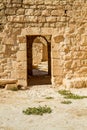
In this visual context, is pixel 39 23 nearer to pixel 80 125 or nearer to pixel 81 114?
pixel 81 114

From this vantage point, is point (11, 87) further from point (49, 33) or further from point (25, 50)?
point (49, 33)

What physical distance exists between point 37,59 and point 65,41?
503 inches

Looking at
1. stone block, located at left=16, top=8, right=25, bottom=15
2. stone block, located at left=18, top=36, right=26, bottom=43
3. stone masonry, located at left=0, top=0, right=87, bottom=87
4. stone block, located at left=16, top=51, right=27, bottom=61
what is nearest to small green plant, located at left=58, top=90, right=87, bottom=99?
stone masonry, located at left=0, top=0, right=87, bottom=87

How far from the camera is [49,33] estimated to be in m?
9.75

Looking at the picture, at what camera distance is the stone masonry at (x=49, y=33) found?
31.7 feet

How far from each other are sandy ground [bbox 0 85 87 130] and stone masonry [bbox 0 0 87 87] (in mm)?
1152

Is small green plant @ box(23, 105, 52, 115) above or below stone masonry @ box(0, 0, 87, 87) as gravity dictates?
below

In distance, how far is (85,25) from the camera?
9.91 metres

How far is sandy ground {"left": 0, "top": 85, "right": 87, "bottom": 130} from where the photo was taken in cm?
526

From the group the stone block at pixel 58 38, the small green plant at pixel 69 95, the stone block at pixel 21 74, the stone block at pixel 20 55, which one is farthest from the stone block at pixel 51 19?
the small green plant at pixel 69 95

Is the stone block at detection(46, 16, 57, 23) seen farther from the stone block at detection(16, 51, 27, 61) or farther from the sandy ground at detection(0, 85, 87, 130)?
the sandy ground at detection(0, 85, 87, 130)


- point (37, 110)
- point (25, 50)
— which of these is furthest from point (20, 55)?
point (37, 110)

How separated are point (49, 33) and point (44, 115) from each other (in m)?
4.38

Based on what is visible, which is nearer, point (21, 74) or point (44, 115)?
point (44, 115)
